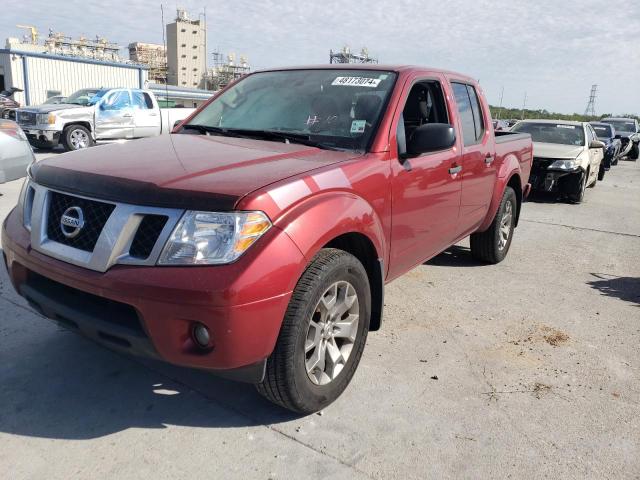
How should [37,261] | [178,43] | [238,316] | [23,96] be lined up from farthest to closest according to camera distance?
[178,43] < [23,96] < [37,261] < [238,316]

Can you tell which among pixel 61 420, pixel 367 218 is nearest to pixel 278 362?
pixel 367 218

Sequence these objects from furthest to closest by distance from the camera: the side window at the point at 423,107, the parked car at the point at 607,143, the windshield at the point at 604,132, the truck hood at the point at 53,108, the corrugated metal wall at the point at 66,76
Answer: the corrugated metal wall at the point at 66,76
the windshield at the point at 604,132
the parked car at the point at 607,143
the truck hood at the point at 53,108
the side window at the point at 423,107

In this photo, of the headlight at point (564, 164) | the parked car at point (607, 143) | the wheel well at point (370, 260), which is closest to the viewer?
the wheel well at point (370, 260)

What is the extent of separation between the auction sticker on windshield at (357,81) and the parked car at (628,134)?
2035 centimetres

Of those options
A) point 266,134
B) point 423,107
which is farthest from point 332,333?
point 423,107

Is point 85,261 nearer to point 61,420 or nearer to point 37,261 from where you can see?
point 37,261

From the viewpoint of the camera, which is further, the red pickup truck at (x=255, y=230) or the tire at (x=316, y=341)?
the tire at (x=316, y=341)

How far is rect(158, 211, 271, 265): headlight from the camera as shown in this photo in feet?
7.08

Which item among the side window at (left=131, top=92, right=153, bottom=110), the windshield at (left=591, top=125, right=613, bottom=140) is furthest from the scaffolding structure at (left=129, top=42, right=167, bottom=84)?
the windshield at (left=591, top=125, right=613, bottom=140)

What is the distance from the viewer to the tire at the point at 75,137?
13.2m

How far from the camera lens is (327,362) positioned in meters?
2.76

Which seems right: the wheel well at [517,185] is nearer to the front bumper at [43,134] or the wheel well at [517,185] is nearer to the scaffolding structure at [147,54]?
the front bumper at [43,134]

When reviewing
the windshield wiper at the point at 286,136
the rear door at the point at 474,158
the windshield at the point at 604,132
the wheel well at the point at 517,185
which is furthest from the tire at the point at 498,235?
the windshield at the point at 604,132

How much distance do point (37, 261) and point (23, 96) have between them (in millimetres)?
37930
